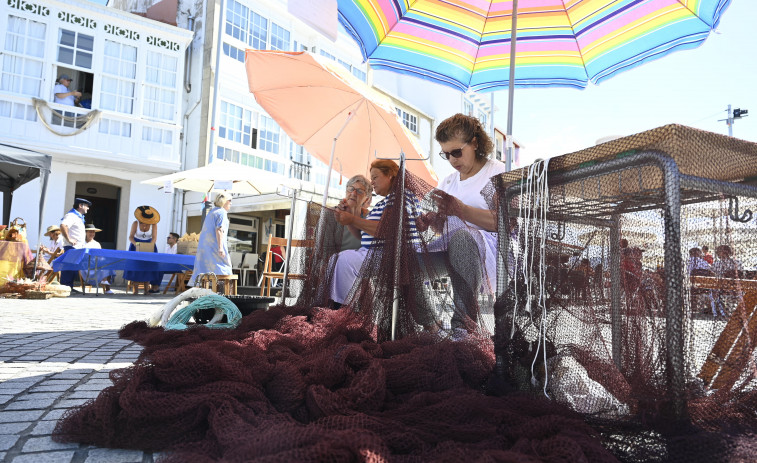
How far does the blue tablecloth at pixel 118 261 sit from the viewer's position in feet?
31.2

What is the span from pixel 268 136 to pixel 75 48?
6.54 m

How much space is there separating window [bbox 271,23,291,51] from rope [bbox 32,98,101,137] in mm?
6724

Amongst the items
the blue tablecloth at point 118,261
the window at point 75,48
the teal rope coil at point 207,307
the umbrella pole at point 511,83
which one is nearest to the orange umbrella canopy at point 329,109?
the umbrella pole at point 511,83

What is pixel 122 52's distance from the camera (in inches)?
639

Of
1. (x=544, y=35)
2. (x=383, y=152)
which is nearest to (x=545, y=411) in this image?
(x=544, y=35)

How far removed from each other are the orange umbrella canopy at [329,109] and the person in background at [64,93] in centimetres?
1222

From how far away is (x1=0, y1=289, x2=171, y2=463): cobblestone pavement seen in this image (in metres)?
1.53

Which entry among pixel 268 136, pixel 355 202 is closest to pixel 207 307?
pixel 355 202

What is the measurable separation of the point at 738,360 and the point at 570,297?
555mm

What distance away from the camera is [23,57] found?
14.8 meters

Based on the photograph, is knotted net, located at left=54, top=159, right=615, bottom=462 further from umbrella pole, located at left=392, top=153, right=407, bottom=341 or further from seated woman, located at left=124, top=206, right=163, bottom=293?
seated woman, located at left=124, top=206, right=163, bottom=293

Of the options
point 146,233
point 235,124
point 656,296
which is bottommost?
point 656,296

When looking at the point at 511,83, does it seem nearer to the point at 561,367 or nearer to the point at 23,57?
the point at 561,367

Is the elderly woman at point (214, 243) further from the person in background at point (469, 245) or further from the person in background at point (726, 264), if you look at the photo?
the person in background at point (726, 264)
